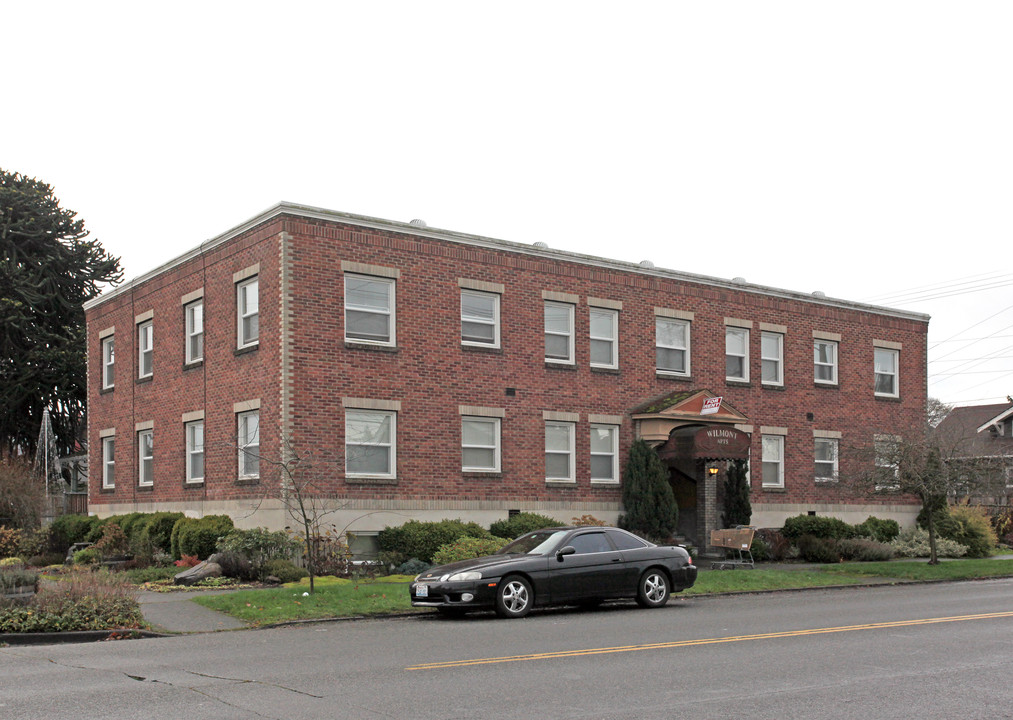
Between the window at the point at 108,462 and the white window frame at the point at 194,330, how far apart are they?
5707mm

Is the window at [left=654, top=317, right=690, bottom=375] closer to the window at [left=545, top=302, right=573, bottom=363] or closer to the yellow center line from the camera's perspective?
the window at [left=545, top=302, right=573, bottom=363]

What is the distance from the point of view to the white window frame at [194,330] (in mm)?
28219

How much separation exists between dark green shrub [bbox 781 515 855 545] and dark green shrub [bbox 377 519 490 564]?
1096 centimetres

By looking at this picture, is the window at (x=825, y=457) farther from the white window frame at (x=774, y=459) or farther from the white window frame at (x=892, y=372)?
the white window frame at (x=892, y=372)

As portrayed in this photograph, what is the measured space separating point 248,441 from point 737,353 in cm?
1462

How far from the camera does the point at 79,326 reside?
1668 inches

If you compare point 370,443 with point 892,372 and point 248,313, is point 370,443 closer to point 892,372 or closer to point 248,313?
point 248,313

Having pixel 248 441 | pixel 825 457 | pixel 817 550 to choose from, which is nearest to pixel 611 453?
pixel 817 550

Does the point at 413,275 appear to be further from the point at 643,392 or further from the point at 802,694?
the point at 802,694

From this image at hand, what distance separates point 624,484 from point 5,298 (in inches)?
935

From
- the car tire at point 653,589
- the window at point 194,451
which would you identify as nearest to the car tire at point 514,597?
the car tire at point 653,589

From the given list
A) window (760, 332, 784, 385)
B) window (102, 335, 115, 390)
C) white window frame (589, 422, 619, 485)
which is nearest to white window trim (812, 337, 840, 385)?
window (760, 332, 784, 385)

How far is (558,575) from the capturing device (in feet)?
56.6

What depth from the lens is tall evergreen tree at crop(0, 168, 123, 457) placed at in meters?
40.2
